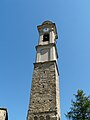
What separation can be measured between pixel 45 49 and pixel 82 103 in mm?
10094

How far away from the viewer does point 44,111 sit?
2050 cm

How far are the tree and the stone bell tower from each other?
4.95ft

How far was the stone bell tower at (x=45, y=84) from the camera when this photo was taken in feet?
66.9

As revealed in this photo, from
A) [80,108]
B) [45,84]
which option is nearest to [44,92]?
[45,84]

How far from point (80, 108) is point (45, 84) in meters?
5.13

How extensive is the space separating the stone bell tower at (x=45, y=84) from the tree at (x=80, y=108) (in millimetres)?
1507

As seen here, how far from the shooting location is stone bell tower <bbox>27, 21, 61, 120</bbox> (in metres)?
20.4

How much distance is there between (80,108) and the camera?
64.5 feet

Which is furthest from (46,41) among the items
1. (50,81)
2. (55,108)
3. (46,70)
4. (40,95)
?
(55,108)

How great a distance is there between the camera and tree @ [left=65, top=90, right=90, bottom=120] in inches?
750

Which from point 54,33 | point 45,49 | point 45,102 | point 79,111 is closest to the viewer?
point 79,111

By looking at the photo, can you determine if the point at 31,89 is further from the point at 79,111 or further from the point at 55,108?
the point at 79,111

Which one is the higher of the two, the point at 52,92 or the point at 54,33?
the point at 54,33

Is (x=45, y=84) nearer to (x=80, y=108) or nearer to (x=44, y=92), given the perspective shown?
(x=44, y=92)
